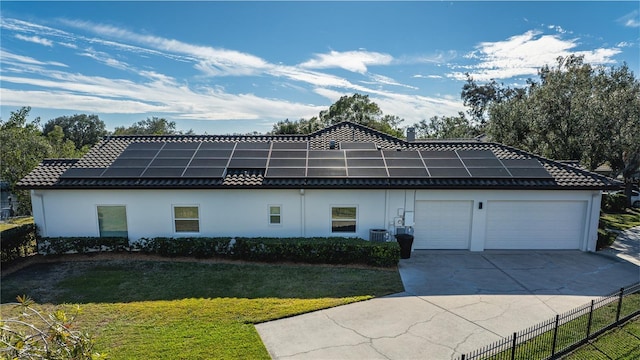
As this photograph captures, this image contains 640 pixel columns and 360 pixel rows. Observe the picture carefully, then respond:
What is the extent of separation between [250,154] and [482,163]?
9.64 meters

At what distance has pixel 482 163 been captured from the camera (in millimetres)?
14195

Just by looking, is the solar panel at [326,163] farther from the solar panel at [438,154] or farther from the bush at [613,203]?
the bush at [613,203]

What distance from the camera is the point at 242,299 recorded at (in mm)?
9266

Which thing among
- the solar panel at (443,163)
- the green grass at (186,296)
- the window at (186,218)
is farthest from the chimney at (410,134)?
the window at (186,218)

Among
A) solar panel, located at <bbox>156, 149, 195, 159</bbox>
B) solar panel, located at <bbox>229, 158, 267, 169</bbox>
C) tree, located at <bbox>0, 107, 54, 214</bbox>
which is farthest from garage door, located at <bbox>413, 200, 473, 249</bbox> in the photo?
tree, located at <bbox>0, 107, 54, 214</bbox>

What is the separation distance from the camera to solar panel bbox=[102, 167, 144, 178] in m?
13.1

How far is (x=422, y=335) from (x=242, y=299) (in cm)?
462

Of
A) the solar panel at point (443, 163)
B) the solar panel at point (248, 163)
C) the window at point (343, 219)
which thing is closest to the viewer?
the window at point (343, 219)

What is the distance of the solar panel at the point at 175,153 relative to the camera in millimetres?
14709

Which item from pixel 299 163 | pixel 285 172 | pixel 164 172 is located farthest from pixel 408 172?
pixel 164 172

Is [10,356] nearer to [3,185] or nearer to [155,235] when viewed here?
[155,235]

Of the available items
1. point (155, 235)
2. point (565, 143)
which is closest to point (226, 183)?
point (155, 235)

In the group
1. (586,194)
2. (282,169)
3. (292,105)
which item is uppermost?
(292,105)

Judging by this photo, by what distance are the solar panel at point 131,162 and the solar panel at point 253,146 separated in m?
3.74
